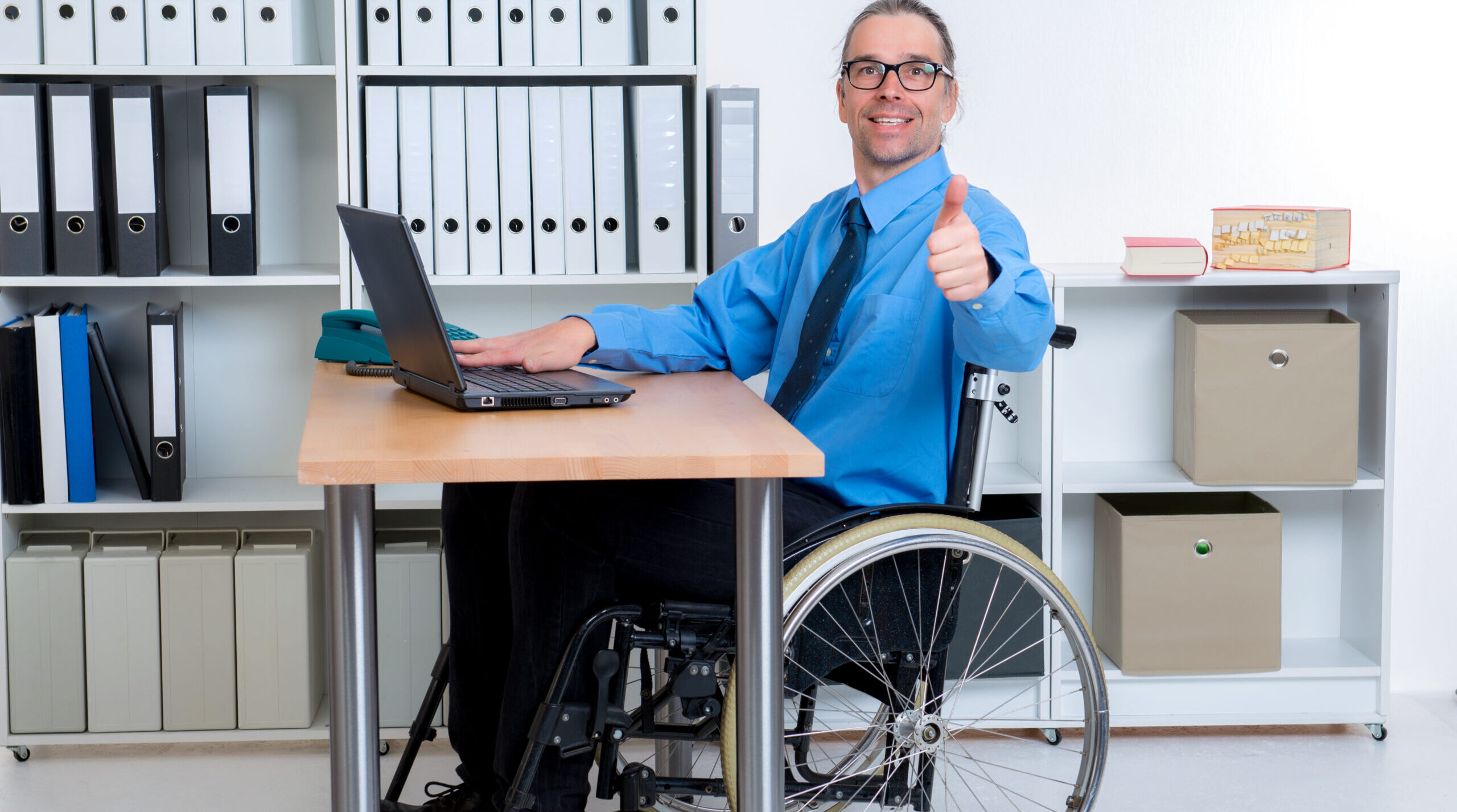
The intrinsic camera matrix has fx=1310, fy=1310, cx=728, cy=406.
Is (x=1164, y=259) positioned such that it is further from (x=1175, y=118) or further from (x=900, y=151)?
(x=900, y=151)

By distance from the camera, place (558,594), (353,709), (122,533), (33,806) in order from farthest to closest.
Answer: (122,533)
(33,806)
(558,594)
(353,709)

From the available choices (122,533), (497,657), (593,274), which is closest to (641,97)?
(593,274)

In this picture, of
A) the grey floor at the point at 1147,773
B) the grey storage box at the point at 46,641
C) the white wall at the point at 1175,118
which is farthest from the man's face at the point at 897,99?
the grey storage box at the point at 46,641

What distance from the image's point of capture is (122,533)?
2.49m

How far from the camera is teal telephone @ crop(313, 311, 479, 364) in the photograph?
1.70m

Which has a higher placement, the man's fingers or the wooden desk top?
the man's fingers

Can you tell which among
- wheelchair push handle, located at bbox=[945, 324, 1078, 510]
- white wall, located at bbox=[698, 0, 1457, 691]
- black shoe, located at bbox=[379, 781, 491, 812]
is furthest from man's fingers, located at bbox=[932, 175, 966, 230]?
white wall, located at bbox=[698, 0, 1457, 691]

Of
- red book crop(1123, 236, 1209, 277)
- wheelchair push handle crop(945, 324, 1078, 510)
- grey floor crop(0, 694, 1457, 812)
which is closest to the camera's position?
wheelchair push handle crop(945, 324, 1078, 510)

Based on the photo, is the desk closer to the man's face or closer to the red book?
the man's face

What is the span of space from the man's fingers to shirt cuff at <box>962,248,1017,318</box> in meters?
0.05

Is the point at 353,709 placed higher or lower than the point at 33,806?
higher

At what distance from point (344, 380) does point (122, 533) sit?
Answer: 1166 millimetres

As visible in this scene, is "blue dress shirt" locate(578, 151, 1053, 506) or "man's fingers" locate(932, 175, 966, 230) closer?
"man's fingers" locate(932, 175, 966, 230)

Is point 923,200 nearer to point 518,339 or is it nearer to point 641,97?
point 518,339
